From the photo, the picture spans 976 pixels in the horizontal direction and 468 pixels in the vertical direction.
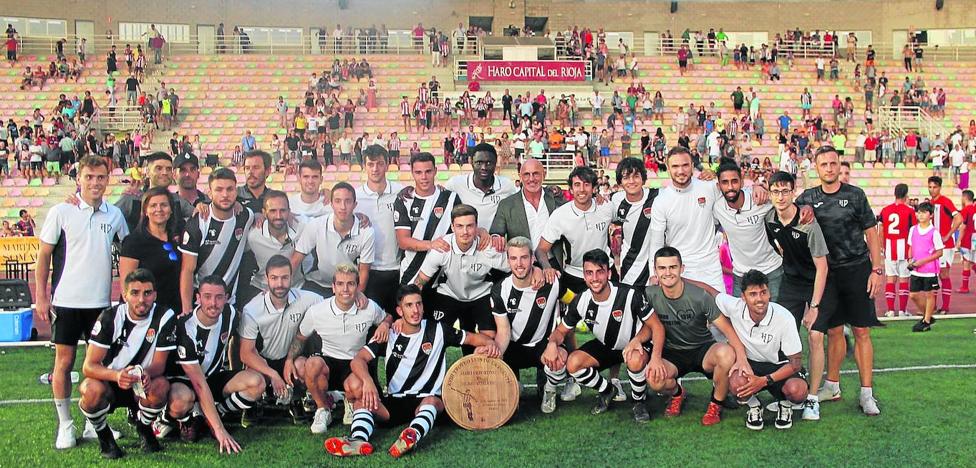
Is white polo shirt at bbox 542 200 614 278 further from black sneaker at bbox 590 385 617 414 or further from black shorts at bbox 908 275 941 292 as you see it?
black shorts at bbox 908 275 941 292

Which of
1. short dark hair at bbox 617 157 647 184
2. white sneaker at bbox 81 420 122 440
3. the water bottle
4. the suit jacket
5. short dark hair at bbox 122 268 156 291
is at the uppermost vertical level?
short dark hair at bbox 617 157 647 184

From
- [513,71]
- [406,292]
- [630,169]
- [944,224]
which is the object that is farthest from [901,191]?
[513,71]

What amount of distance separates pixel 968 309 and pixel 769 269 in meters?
6.98

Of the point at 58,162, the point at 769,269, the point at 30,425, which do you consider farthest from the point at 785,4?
the point at 30,425

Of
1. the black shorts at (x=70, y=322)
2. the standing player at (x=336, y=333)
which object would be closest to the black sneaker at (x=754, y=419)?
the standing player at (x=336, y=333)

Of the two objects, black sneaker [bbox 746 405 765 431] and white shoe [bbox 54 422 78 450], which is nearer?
white shoe [bbox 54 422 78 450]

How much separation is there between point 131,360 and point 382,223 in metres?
2.38

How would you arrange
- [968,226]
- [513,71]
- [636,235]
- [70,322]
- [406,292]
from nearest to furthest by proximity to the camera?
[70,322]
[406,292]
[636,235]
[968,226]
[513,71]

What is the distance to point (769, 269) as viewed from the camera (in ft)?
23.9

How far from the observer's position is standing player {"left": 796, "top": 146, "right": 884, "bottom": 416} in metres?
6.62

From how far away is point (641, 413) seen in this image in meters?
6.47

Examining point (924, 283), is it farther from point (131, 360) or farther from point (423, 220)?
point (131, 360)

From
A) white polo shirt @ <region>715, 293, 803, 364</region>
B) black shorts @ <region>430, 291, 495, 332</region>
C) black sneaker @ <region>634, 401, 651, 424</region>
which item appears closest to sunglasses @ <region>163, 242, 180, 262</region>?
black shorts @ <region>430, 291, 495, 332</region>

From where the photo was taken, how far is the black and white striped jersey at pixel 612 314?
657 centimetres
